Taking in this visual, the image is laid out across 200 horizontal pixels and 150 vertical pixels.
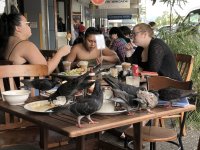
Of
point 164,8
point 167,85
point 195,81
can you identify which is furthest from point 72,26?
point 167,85

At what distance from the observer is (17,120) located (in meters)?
2.58

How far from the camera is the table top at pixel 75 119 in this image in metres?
1.55

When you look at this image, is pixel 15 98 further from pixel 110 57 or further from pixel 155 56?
pixel 110 57

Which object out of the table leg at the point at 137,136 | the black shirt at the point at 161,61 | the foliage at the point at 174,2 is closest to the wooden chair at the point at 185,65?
the black shirt at the point at 161,61

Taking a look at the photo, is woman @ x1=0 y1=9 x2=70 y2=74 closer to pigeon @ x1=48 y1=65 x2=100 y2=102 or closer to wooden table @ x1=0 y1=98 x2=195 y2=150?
wooden table @ x1=0 y1=98 x2=195 y2=150

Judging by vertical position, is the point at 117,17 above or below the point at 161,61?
above

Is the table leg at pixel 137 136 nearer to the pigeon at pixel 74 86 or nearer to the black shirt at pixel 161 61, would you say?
the pigeon at pixel 74 86

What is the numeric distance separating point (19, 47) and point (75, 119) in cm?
151

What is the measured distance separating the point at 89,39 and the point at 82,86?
2.72m

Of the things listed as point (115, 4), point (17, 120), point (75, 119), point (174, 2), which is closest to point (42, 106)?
point (75, 119)

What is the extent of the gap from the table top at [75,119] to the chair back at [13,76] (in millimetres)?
590

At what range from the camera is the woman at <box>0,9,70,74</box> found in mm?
3010

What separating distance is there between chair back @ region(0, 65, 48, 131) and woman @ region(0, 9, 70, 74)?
0.26 meters

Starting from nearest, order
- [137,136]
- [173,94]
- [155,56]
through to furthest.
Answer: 1. [173,94]
2. [137,136]
3. [155,56]
